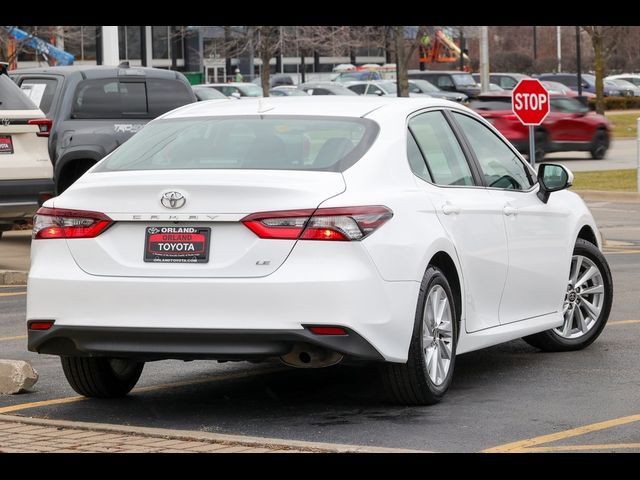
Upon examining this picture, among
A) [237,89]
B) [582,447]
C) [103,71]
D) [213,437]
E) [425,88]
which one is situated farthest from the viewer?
[425,88]

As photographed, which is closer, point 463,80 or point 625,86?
point 463,80

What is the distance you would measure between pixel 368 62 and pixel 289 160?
10075 centimetres

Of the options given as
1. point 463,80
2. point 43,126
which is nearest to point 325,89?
point 463,80

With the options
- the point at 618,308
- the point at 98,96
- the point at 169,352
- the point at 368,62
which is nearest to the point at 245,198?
the point at 169,352

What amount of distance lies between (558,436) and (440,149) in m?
2.14

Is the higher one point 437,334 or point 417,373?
point 437,334

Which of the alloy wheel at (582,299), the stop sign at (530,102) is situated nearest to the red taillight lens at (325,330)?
the alloy wheel at (582,299)

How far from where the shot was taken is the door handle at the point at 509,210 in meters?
8.60

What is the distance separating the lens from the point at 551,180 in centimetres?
919

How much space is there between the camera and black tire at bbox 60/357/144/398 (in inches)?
312

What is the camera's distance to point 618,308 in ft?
38.2

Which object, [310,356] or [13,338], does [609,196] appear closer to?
[13,338]

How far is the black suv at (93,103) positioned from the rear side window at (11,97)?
1179mm
